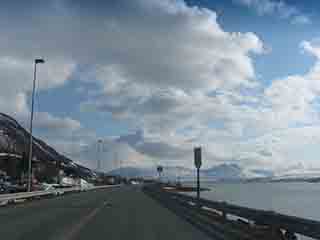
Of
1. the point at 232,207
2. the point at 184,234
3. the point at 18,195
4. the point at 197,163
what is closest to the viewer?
the point at 184,234

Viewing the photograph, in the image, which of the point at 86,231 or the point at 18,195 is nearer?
the point at 86,231

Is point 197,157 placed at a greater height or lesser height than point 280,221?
greater

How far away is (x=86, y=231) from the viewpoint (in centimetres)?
1645

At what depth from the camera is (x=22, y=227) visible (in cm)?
1816

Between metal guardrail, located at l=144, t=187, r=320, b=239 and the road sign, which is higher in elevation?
the road sign

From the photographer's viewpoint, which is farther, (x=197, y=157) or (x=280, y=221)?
(x=197, y=157)

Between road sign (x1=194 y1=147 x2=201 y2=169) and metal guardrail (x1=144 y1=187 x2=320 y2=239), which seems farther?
road sign (x1=194 y1=147 x2=201 y2=169)

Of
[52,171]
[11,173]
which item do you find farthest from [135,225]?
[52,171]

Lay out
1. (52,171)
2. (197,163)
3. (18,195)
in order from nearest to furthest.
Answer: (197,163) → (18,195) → (52,171)

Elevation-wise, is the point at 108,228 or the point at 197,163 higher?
the point at 197,163

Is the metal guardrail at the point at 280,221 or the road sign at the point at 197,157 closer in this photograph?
the metal guardrail at the point at 280,221

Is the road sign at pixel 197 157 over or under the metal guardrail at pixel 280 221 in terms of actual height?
over

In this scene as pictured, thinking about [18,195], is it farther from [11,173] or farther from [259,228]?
[11,173]

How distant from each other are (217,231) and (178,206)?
1314 cm
